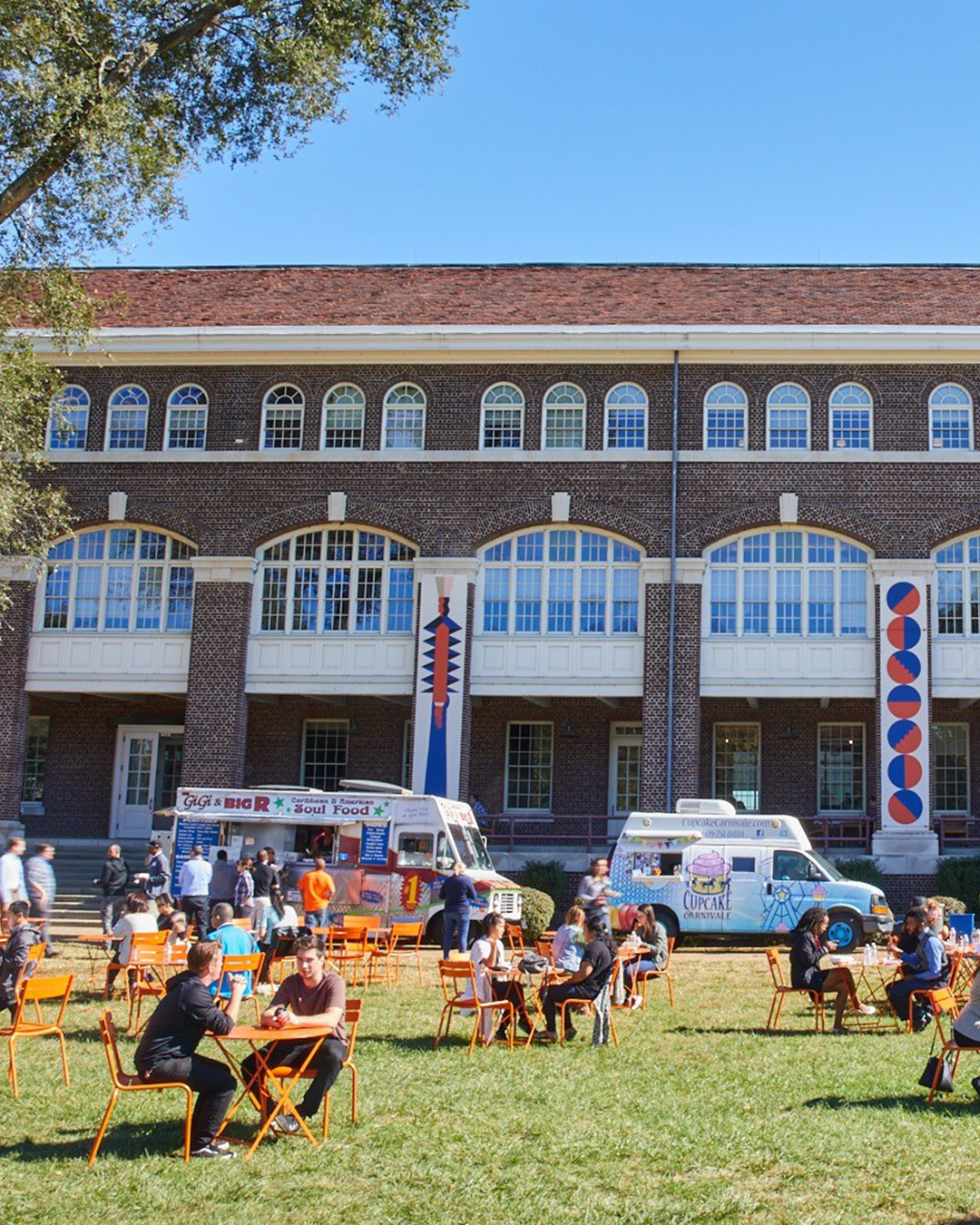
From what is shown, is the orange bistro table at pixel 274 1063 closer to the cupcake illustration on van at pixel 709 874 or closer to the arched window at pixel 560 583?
the cupcake illustration on van at pixel 709 874

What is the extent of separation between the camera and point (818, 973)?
584 inches

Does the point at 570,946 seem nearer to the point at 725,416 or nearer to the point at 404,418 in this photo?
the point at 725,416

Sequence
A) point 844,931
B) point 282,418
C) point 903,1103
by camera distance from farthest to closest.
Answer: point 282,418 < point 844,931 < point 903,1103

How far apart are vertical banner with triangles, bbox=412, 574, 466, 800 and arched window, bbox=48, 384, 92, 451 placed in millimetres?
8045

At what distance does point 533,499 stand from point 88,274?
12.7 m

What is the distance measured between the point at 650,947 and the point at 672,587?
44.7 feet

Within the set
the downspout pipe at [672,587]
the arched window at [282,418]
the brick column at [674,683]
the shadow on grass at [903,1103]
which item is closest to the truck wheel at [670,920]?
the downspout pipe at [672,587]

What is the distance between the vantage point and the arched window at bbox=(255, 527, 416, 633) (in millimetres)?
30359

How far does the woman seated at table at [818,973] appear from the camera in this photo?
1462 centimetres

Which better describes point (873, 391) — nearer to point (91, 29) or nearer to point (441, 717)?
point (441, 717)

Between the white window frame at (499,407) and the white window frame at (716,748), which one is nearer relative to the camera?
the white window frame at (499,407)

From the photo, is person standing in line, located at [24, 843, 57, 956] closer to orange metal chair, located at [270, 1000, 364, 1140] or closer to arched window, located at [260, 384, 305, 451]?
orange metal chair, located at [270, 1000, 364, 1140]

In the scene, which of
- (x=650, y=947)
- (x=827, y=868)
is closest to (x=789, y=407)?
(x=827, y=868)

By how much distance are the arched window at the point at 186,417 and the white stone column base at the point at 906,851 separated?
15831mm
